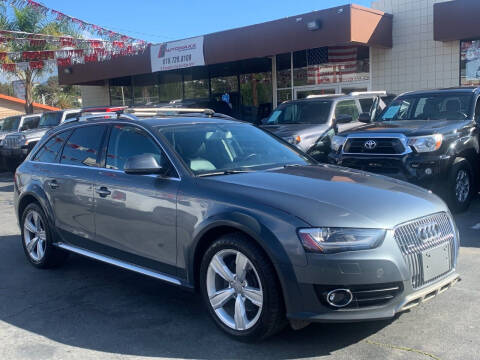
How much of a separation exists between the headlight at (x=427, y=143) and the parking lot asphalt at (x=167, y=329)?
7.80 feet

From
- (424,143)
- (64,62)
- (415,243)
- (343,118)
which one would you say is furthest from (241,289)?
(64,62)

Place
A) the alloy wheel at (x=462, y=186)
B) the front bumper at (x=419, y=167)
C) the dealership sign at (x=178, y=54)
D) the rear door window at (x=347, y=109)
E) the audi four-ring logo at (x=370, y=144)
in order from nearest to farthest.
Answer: the front bumper at (x=419, y=167) → the alloy wheel at (x=462, y=186) → the audi four-ring logo at (x=370, y=144) → the rear door window at (x=347, y=109) → the dealership sign at (x=178, y=54)

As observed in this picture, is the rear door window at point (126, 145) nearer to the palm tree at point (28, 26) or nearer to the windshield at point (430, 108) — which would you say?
the windshield at point (430, 108)

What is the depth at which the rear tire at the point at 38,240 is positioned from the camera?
19.4ft

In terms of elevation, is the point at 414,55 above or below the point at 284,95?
above

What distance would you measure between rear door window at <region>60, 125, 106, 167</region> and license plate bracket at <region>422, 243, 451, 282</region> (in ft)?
10.5

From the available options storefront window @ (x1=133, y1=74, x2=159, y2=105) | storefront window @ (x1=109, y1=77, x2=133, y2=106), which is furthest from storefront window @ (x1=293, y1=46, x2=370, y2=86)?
storefront window @ (x1=109, y1=77, x2=133, y2=106)

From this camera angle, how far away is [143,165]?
4367mm

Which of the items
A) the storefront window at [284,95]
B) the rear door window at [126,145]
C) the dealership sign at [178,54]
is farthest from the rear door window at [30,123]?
the rear door window at [126,145]

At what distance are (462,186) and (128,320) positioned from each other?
18.5 ft

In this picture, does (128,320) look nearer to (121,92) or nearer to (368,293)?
(368,293)

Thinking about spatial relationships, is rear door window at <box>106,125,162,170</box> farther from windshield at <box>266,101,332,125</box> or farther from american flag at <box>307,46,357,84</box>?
american flag at <box>307,46,357,84</box>

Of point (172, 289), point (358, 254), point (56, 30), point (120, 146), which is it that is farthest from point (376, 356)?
point (56, 30)

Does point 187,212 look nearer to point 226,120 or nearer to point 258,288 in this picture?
point 258,288
